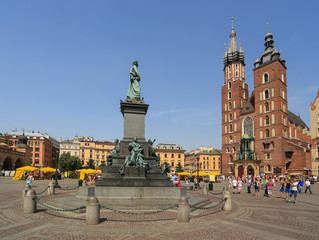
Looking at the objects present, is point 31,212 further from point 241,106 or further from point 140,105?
point 241,106

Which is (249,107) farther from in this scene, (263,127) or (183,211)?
(183,211)

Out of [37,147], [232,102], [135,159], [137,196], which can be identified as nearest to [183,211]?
[137,196]

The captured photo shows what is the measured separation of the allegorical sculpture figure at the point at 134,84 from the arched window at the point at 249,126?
160 ft

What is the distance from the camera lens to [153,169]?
555 inches

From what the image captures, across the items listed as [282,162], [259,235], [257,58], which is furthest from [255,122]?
[259,235]

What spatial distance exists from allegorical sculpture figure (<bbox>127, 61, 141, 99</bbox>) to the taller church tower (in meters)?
49.4

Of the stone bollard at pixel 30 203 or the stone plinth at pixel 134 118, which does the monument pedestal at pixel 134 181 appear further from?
the stone bollard at pixel 30 203

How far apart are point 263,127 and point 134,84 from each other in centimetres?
4778

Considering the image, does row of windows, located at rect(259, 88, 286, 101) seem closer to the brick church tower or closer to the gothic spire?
the brick church tower

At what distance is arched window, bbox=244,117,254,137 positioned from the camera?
59.3 metres

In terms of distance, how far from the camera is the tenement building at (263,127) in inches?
2066

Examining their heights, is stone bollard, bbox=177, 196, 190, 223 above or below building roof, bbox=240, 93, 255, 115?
below

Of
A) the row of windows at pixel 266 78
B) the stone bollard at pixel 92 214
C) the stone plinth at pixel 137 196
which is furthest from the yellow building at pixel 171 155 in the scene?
the stone bollard at pixel 92 214

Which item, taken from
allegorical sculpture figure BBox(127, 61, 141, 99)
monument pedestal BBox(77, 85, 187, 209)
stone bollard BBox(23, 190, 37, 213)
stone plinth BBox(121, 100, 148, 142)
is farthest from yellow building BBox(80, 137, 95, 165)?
stone bollard BBox(23, 190, 37, 213)
